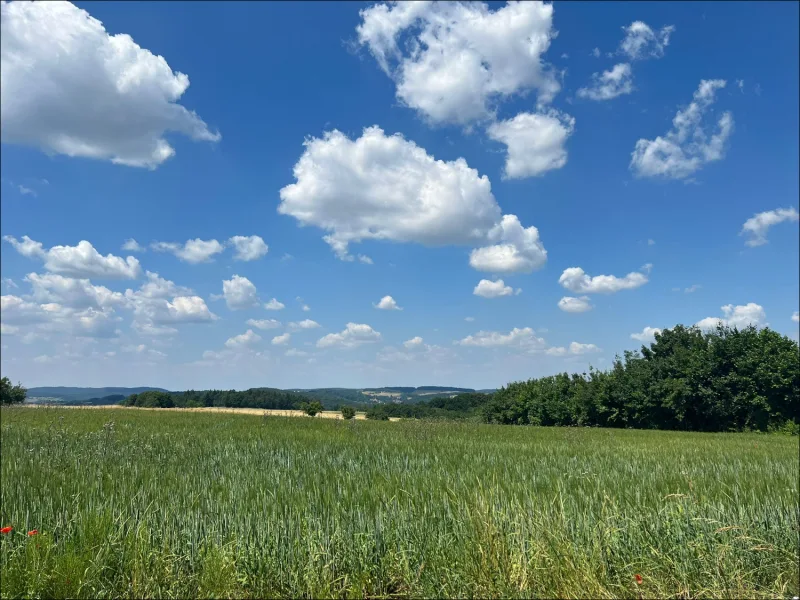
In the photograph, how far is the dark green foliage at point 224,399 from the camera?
72062 millimetres

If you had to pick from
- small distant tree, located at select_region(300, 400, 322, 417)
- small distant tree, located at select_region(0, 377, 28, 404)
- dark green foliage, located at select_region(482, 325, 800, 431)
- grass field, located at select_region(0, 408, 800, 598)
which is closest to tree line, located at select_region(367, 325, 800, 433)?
dark green foliage, located at select_region(482, 325, 800, 431)

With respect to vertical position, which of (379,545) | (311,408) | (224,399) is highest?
(379,545)

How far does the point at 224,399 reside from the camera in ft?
294

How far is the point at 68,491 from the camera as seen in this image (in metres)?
6.56

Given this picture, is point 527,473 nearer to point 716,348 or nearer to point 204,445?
point 204,445

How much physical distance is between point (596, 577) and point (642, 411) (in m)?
47.7

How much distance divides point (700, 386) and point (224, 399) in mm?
79402

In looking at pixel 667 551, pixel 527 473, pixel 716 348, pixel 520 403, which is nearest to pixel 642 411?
pixel 716 348

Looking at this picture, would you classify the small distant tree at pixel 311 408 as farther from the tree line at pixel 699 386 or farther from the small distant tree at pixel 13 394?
the small distant tree at pixel 13 394

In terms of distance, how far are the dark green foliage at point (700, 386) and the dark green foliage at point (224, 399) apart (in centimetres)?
4577

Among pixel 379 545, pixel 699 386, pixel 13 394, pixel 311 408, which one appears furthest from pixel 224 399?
pixel 379 545

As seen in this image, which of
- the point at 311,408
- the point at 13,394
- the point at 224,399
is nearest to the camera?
the point at 311,408

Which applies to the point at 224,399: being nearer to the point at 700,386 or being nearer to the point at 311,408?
the point at 311,408

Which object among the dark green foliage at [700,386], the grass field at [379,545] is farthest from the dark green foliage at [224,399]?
the grass field at [379,545]
